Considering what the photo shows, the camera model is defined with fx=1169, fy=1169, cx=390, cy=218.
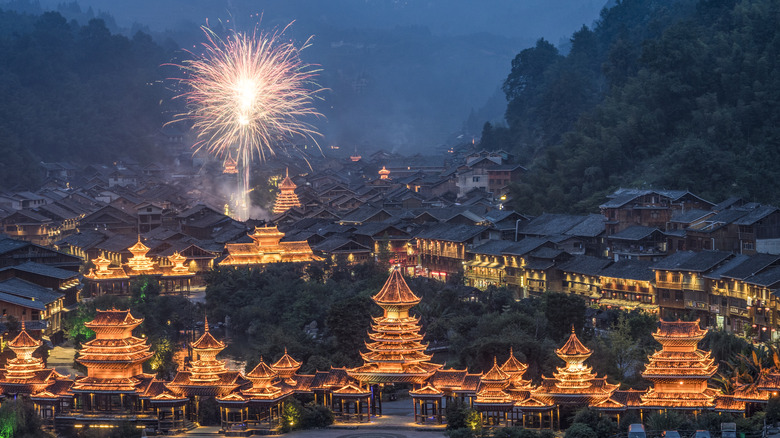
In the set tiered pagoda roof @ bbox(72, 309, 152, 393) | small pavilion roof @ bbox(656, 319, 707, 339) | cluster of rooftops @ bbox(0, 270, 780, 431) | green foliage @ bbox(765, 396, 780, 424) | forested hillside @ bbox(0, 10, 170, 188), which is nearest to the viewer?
green foliage @ bbox(765, 396, 780, 424)

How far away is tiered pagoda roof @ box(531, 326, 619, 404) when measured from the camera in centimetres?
2995

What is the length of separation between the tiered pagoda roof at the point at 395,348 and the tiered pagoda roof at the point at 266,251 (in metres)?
26.0

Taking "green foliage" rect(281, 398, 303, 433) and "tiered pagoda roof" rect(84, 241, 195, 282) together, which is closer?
"green foliage" rect(281, 398, 303, 433)

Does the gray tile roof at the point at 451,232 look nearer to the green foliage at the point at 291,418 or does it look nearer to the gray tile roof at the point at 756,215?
the gray tile roof at the point at 756,215

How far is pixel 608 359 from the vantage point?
35.0 metres

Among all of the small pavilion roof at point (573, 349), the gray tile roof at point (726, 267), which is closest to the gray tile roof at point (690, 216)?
the gray tile roof at point (726, 267)

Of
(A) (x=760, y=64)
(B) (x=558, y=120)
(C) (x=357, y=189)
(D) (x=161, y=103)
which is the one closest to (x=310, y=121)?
(D) (x=161, y=103)

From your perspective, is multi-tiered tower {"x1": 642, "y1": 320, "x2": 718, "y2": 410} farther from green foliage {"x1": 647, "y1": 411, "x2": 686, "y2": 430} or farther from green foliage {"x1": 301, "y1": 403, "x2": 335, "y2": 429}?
green foliage {"x1": 301, "y1": 403, "x2": 335, "y2": 429}

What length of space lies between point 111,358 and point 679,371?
1547cm

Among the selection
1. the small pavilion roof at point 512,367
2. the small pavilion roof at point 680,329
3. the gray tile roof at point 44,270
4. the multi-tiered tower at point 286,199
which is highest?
the multi-tiered tower at point 286,199

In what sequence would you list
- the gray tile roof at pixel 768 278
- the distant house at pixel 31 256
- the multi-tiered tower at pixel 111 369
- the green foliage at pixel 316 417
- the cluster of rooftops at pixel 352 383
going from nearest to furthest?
the cluster of rooftops at pixel 352 383 < the green foliage at pixel 316 417 < the multi-tiered tower at pixel 111 369 < the gray tile roof at pixel 768 278 < the distant house at pixel 31 256

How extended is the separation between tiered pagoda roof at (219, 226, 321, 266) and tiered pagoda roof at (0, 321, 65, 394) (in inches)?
982

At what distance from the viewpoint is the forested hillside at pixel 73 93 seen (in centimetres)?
9794

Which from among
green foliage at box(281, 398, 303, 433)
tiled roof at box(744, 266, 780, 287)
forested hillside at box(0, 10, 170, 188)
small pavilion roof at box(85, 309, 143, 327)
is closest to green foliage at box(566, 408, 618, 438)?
green foliage at box(281, 398, 303, 433)
